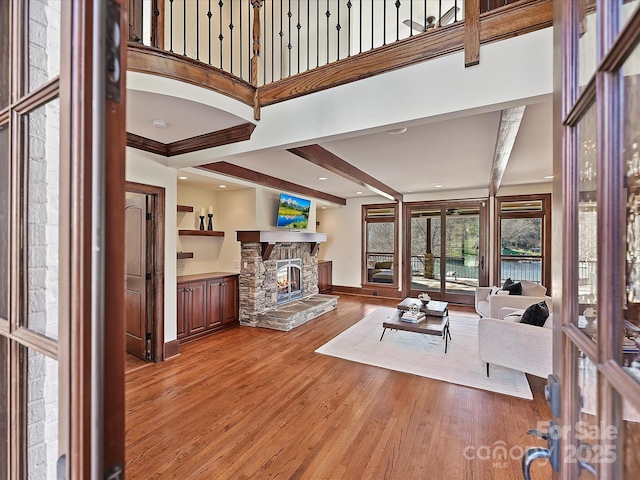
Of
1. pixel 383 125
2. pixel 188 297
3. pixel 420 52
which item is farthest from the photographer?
pixel 188 297

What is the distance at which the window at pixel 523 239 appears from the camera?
6141mm

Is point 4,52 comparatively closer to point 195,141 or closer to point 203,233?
point 195,141

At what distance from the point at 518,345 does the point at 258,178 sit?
156 inches

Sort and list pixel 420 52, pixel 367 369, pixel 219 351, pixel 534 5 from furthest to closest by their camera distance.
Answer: pixel 219 351, pixel 367 369, pixel 420 52, pixel 534 5

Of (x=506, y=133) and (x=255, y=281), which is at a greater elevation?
(x=506, y=133)

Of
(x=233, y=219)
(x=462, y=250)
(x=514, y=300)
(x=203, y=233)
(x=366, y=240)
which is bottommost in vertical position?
(x=514, y=300)

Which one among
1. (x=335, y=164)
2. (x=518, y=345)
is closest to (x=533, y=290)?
(x=518, y=345)

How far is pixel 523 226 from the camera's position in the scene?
6.38m

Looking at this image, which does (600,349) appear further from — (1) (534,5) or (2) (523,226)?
(2) (523,226)

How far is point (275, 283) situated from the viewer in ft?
18.4

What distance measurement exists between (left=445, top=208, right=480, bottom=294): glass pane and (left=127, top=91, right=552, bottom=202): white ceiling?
3.09ft

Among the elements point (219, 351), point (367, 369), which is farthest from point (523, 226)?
point (219, 351)

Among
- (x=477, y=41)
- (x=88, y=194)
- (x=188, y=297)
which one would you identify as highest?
(x=477, y=41)

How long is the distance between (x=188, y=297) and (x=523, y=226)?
21.0 feet
